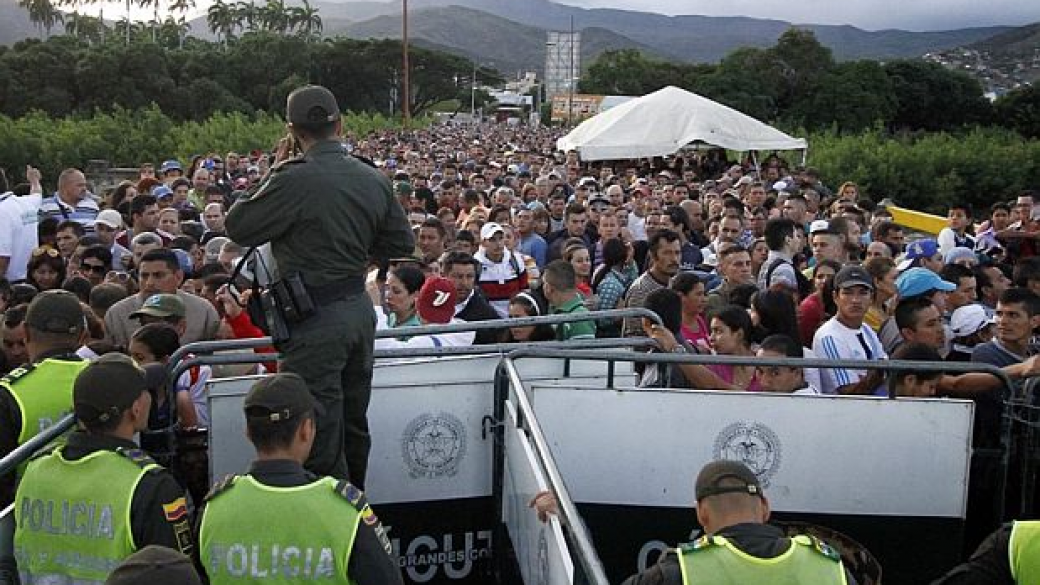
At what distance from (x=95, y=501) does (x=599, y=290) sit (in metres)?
5.73

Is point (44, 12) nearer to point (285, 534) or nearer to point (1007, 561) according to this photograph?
point (285, 534)

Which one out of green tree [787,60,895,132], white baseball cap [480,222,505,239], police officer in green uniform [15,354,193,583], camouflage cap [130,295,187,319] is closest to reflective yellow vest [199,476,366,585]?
police officer in green uniform [15,354,193,583]

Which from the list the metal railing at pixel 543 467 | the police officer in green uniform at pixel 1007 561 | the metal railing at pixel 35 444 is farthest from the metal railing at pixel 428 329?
the police officer in green uniform at pixel 1007 561

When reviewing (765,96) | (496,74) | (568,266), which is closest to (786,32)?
(765,96)

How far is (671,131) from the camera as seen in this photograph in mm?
18500

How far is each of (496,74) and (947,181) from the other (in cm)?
10280

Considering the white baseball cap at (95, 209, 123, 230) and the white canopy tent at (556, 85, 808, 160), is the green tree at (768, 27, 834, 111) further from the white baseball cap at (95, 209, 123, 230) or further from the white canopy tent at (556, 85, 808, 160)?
the white baseball cap at (95, 209, 123, 230)

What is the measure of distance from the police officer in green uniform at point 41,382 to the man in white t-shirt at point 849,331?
4.12 metres

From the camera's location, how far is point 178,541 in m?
3.46

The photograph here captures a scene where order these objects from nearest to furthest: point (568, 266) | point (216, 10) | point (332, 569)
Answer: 1. point (332, 569)
2. point (568, 266)
3. point (216, 10)

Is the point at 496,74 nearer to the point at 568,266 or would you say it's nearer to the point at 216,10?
the point at 216,10

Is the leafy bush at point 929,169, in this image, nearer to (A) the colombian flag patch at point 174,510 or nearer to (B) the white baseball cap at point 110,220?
(B) the white baseball cap at point 110,220

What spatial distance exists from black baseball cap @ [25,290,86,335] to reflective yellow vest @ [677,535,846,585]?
9.51ft

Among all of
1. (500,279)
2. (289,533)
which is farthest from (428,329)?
(500,279)
